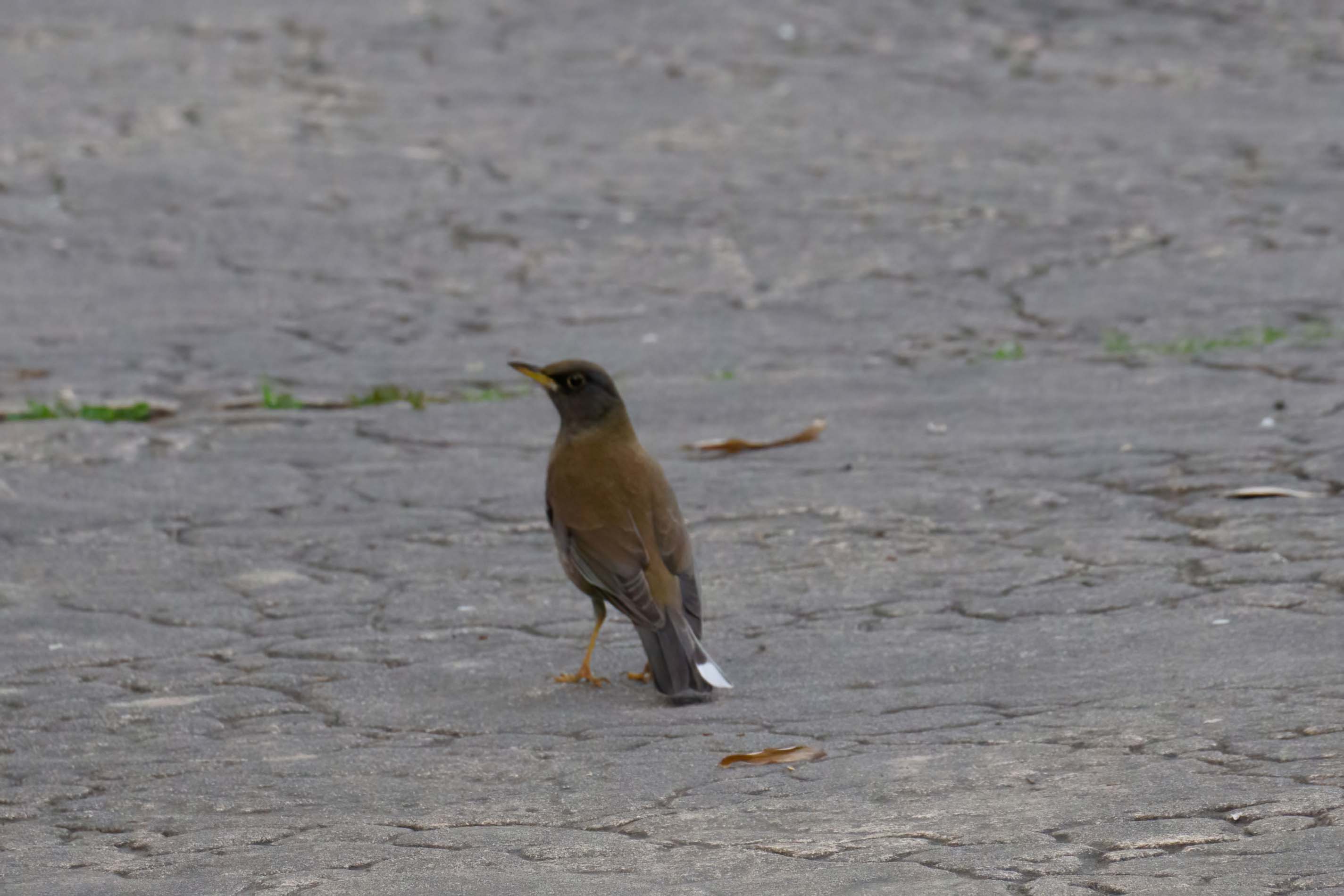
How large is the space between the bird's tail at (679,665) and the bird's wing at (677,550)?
10 cm

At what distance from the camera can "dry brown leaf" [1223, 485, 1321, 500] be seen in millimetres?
6301

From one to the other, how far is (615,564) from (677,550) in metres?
0.20

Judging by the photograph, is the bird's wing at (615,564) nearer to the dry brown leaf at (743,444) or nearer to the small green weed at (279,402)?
the dry brown leaf at (743,444)

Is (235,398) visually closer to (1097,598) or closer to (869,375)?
(869,375)

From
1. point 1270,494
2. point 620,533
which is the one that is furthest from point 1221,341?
point 620,533

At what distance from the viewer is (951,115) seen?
44.6 ft

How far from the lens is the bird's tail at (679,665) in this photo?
4945 millimetres

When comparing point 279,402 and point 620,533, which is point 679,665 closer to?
point 620,533

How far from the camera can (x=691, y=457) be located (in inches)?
293

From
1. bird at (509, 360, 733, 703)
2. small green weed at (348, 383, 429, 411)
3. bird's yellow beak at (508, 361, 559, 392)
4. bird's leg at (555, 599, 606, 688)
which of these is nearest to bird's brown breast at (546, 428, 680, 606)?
bird at (509, 360, 733, 703)

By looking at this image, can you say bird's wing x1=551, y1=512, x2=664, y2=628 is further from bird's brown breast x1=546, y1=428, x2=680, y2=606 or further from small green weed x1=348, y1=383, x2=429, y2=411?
small green weed x1=348, y1=383, x2=429, y2=411

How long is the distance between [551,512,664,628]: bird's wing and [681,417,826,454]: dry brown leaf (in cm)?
216

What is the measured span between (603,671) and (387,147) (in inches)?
322

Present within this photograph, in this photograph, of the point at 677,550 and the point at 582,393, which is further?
the point at 582,393
